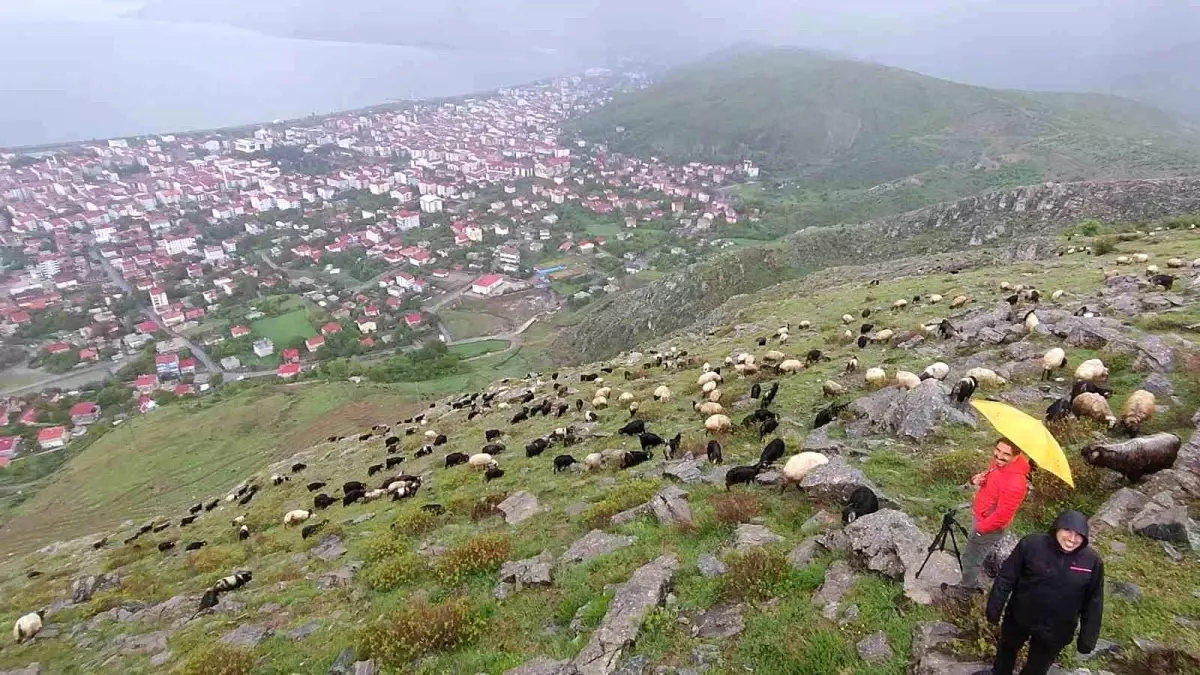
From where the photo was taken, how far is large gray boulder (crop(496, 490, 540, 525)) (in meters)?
12.7

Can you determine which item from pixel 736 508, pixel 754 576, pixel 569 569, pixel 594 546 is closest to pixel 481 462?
pixel 594 546

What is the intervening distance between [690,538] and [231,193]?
21219 centimetres

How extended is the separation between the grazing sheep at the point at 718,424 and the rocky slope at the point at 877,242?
4269cm

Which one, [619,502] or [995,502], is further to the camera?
[619,502]

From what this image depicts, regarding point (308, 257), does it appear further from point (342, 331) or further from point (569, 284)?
point (569, 284)

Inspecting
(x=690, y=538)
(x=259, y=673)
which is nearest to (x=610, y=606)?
(x=690, y=538)

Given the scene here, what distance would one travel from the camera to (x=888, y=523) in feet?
26.8

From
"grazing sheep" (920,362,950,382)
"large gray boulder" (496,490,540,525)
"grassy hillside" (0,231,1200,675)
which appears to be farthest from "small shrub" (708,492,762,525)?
"grazing sheep" (920,362,950,382)

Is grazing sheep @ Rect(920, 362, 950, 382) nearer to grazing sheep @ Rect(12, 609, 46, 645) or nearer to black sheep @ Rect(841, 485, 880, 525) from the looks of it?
black sheep @ Rect(841, 485, 880, 525)

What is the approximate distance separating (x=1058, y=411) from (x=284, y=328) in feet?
355

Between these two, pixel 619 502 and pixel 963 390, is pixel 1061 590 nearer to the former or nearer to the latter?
pixel 619 502

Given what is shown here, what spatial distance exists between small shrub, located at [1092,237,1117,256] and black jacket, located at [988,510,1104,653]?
35425 mm

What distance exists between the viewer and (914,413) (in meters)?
12.1

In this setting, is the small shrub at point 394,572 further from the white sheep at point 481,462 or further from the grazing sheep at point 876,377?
the grazing sheep at point 876,377
